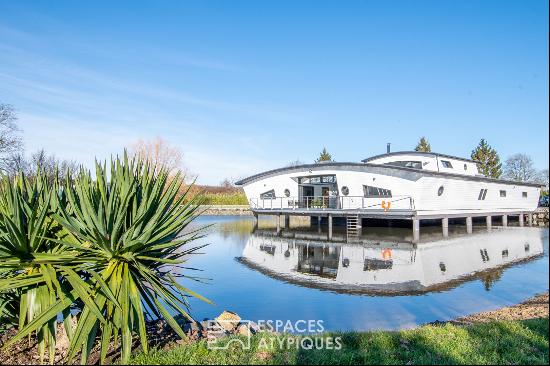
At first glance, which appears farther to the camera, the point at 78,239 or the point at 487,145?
the point at 487,145

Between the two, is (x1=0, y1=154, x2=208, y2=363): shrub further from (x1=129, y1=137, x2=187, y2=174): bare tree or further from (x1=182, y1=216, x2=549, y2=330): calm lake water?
(x1=129, y1=137, x2=187, y2=174): bare tree

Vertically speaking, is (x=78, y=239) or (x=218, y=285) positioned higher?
(x=78, y=239)

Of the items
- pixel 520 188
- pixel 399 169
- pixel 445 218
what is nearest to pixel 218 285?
pixel 399 169

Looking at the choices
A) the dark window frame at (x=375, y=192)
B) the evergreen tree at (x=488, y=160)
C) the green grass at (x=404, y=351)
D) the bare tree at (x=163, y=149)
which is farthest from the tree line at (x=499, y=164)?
the green grass at (x=404, y=351)

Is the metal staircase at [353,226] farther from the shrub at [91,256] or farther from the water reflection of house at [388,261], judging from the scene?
the shrub at [91,256]

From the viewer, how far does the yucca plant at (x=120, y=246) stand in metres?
4.90

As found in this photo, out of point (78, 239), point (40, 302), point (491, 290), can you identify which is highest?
point (78, 239)

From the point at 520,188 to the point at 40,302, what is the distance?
42.1m

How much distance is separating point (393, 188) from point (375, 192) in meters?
1.50

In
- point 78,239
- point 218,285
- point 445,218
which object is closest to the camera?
point 78,239

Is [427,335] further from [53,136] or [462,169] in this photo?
[462,169]

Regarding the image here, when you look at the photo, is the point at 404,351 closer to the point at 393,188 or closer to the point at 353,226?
the point at 353,226

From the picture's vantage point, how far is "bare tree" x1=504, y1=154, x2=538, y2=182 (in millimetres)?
61375

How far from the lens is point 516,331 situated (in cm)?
602
